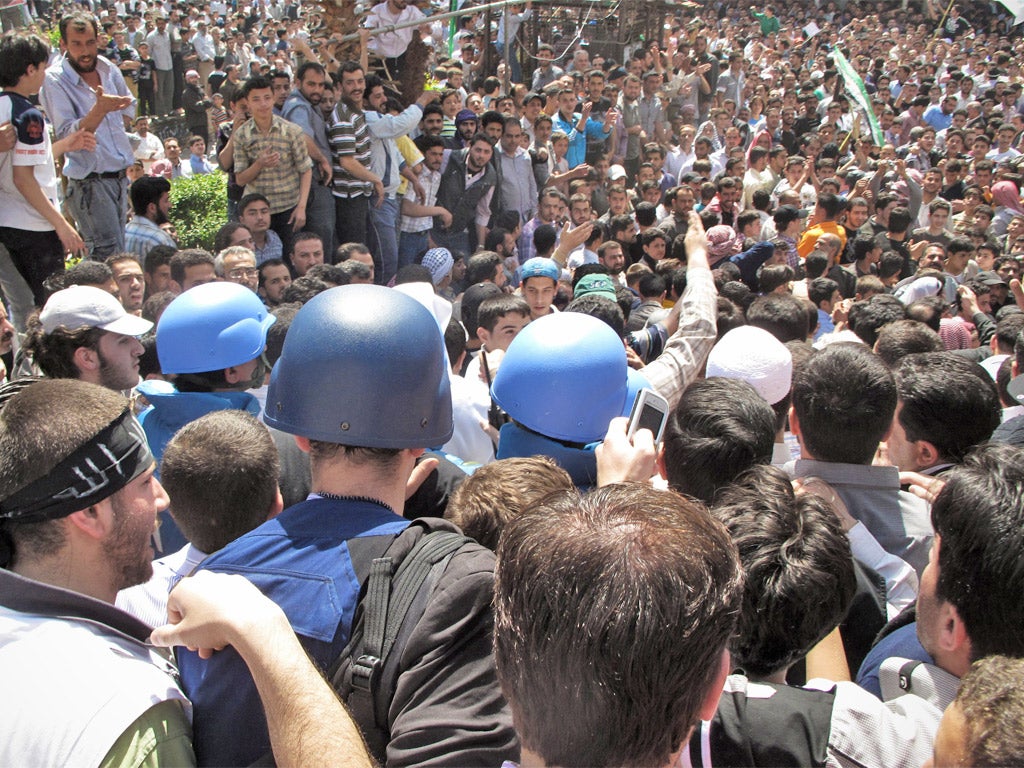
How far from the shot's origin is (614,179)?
38.2 feet

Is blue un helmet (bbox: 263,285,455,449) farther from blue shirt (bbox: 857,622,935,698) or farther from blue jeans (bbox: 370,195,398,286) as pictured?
blue jeans (bbox: 370,195,398,286)

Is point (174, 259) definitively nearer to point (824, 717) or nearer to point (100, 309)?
point (100, 309)

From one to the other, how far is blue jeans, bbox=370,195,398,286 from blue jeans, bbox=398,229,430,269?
0.84ft

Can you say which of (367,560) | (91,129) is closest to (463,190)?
(91,129)

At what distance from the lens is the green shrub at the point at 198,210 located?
8.22 metres

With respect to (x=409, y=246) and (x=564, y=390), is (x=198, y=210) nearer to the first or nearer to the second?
(x=409, y=246)

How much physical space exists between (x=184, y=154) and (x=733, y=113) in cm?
939

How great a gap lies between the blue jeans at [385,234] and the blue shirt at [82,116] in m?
2.17

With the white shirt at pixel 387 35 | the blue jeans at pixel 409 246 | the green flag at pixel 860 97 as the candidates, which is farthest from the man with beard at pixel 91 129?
the green flag at pixel 860 97

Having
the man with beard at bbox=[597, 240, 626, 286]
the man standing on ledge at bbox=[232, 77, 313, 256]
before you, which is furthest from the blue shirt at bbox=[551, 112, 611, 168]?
the man standing on ledge at bbox=[232, 77, 313, 256]

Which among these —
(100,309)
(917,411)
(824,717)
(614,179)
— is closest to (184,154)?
(614,179)

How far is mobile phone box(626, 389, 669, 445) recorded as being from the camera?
2.15 meters

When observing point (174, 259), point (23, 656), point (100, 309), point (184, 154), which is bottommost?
point (184, 154)

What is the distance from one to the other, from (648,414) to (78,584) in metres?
1.26
